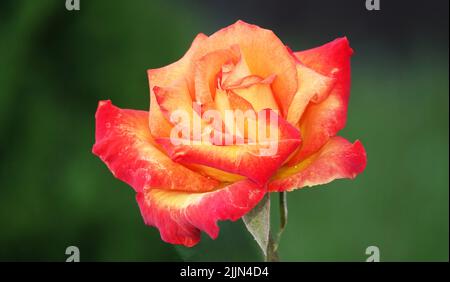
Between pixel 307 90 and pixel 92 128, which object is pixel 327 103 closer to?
pixel 307 90

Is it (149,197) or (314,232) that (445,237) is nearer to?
(314,232)

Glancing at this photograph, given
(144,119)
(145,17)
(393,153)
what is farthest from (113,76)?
(393,153)

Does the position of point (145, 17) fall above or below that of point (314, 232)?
above

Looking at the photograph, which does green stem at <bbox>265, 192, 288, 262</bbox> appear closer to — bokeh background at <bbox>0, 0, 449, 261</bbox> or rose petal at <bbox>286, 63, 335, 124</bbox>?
rose petal at <bbox>286, 63, 335, 124</bbox>

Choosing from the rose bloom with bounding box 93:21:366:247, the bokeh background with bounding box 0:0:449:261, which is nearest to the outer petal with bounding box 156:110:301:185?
the rose bloom with bounding box 93:21:366:247

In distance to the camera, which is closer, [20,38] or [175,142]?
[175,142]

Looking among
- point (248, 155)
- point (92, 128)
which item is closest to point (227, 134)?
point (248, 155)
